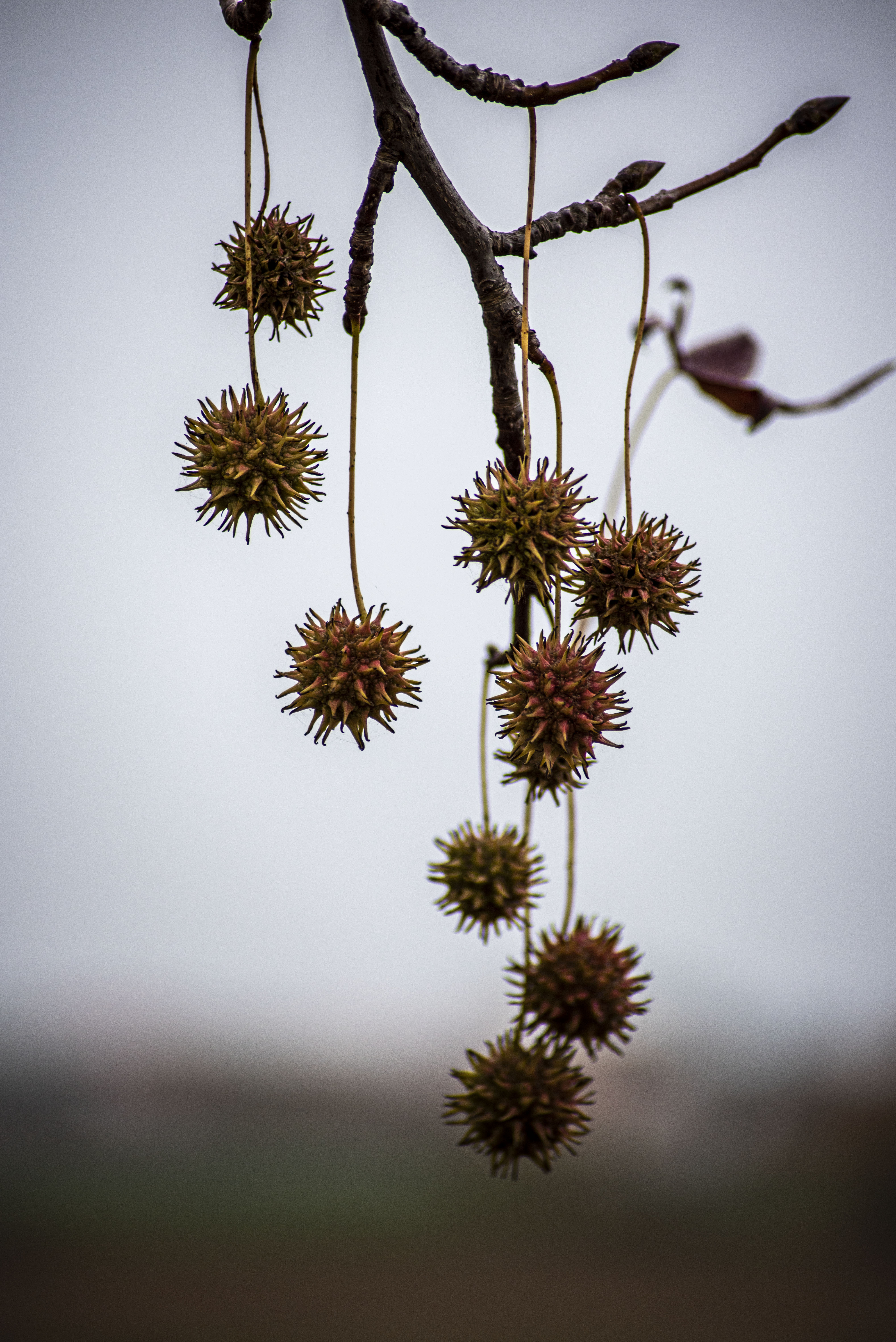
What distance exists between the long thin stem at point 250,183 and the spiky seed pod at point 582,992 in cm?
33

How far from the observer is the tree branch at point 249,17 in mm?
436

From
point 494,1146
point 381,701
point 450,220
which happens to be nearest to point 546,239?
point 450,220

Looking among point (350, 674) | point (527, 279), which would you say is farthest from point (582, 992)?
point (527, 279)

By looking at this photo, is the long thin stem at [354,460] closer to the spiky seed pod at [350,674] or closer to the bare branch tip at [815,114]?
the spiky seed pod at [350,674]

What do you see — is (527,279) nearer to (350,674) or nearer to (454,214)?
(454,214)

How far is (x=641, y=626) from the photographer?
0.44m

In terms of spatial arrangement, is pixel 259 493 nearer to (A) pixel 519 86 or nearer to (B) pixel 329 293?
(B) pixel 329 293

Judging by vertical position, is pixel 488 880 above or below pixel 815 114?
below

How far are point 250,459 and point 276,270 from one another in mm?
103

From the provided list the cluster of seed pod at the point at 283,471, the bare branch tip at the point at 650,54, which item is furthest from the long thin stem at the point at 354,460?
the bare branch tip at the point at 650,54

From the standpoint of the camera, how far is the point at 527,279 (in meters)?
0.44

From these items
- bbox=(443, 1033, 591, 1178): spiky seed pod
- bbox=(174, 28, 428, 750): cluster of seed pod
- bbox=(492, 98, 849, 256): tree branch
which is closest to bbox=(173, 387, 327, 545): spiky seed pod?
bbox=(174, 28, 428, 750): cluster of seed pod

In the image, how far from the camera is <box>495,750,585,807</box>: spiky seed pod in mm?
458

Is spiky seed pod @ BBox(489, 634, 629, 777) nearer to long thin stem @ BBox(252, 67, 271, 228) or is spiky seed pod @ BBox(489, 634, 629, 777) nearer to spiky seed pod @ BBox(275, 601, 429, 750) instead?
spiky seed pod @ BBox(275, 601, 429, 750)
